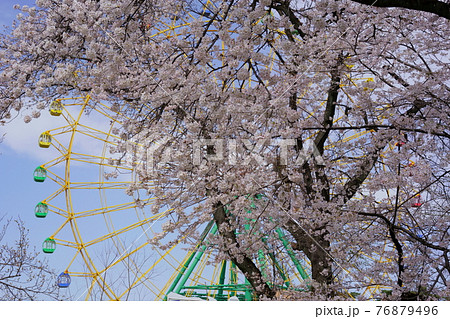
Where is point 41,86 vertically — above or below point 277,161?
above

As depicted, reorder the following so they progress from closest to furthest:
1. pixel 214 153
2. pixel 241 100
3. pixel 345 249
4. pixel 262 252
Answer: pixel 241 100 < pixel 214 153 < pixel 345 249 < pixel 262 252

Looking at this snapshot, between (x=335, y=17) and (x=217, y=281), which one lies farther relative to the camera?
(x=217, y=281)

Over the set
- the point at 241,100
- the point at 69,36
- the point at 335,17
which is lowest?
the point at 241,100

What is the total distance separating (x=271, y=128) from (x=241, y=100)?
692 millimetres

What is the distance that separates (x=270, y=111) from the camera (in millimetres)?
3506

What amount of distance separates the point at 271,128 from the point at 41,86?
218 centimetres

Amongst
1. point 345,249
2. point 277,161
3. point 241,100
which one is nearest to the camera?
point 241,100

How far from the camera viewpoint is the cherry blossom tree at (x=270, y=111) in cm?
343

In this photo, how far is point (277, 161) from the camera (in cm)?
416

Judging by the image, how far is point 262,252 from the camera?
5.65 meters

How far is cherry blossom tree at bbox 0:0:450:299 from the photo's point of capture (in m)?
3.43

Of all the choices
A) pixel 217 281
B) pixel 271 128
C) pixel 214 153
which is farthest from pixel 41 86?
pixel 217 281
